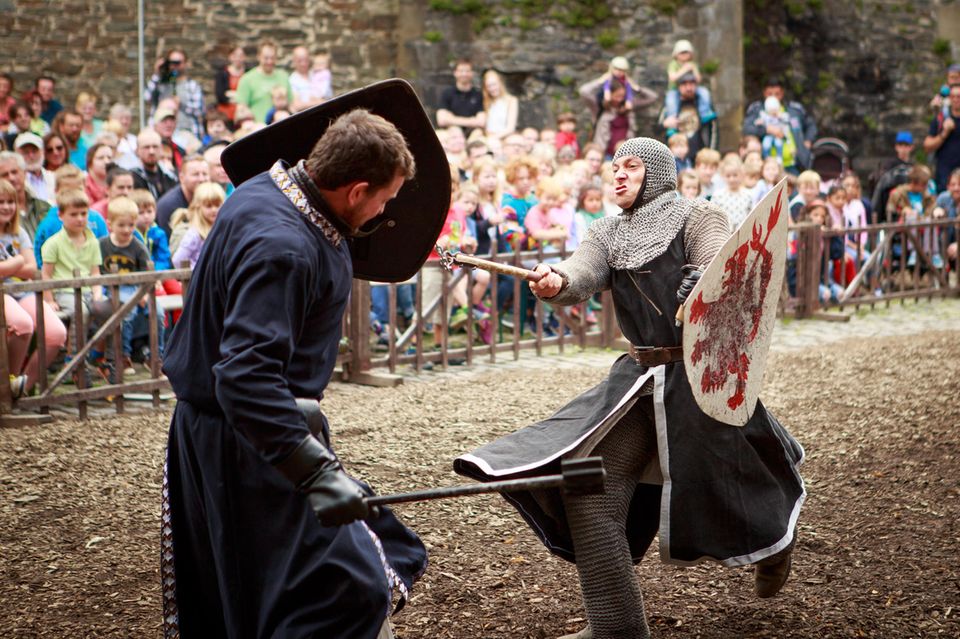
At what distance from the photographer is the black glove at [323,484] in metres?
2.49

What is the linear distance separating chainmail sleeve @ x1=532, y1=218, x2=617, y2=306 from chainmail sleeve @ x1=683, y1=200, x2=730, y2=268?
0.28 m

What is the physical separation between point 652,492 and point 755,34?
49.8 ft

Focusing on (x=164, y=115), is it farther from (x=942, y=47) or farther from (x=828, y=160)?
(x=942, y=47)

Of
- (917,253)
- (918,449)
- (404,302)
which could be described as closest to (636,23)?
(917,253)

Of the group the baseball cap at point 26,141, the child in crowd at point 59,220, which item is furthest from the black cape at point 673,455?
the baseball cap at point 26,141

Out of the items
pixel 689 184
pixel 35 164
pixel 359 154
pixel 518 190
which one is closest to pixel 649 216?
pixel 359 154

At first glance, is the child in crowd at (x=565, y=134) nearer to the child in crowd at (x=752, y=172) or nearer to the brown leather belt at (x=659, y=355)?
the child in crowd at (x=752, y=172)

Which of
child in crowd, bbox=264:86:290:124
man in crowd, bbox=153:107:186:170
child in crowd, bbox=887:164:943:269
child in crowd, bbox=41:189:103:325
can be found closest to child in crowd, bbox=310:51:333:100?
child in crowd, bbox=264:86:290:124

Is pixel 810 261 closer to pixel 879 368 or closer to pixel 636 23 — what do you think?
pixel 879 368

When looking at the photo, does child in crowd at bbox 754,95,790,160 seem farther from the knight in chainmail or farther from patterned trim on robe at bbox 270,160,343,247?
patterned trim on robe at bbox 270,160,343,247

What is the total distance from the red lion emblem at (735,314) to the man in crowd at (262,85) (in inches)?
381

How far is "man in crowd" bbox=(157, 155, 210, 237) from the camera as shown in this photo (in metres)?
8.94

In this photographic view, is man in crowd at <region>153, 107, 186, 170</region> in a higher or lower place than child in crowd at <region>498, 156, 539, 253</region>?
higher

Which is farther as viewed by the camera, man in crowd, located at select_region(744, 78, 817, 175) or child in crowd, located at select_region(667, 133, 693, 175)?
man in crowd, located at select_region(744, 78, 817, 175)
